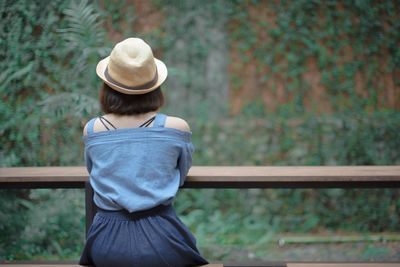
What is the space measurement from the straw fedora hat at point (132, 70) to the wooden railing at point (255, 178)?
0.60 m

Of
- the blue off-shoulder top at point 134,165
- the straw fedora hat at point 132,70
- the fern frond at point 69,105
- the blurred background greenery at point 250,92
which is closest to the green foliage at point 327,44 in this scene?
the blurred background greenery at point 250,92

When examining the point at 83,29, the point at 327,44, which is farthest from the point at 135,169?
the point at 327,44

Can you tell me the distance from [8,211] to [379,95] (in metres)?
3.10

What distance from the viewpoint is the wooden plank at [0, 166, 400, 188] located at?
3207 mm

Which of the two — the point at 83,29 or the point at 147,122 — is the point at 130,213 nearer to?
the point at 147,122

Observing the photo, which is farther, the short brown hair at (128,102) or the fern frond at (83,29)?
the fern frond at (83,29)

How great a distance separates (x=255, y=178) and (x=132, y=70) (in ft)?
2.84

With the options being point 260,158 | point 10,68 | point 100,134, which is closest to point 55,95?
point 10,68

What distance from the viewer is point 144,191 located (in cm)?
269

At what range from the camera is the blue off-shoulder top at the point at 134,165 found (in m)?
2.69

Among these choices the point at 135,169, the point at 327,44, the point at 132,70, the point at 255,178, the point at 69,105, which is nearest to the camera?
the point at 135,169

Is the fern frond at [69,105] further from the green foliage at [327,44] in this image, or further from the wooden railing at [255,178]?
the wooden railing at [255,178]

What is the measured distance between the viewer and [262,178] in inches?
127

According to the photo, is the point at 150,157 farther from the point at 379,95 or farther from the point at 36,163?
the point at 379,95
